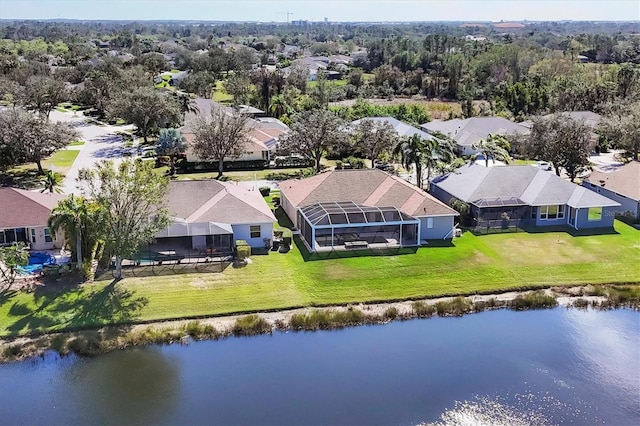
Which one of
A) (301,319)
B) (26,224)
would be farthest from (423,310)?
(26,224)

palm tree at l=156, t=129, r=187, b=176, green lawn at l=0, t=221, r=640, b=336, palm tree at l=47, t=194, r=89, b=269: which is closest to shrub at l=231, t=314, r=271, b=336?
green lawn at l=0, t=221, r=640, b=336

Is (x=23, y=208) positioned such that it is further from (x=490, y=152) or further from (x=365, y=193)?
(x=490, y=152)

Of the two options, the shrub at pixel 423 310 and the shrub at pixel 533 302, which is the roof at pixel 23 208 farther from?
the shrub at pixel 533 302

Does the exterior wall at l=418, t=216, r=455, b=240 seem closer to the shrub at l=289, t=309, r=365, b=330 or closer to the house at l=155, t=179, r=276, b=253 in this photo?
the house at l=155, t=179, r=276, b=253

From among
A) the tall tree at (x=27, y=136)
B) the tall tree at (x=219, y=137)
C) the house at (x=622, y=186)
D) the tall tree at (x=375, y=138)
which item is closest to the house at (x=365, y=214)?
the tall tree at (x=375, y=138)

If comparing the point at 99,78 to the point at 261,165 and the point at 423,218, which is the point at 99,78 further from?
the point at 423,218

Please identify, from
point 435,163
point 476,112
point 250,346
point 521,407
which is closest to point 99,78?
point 476,112
